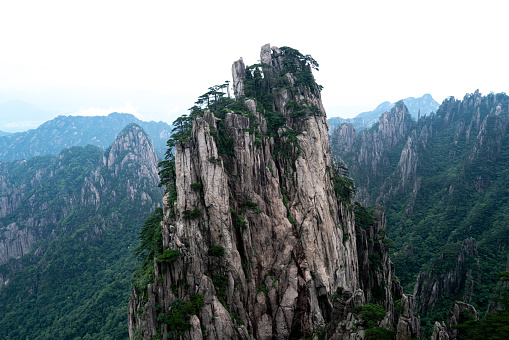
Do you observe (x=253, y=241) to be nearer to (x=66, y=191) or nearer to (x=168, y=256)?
(x=168, y=256)

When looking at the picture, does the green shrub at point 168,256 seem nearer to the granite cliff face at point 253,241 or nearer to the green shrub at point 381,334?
the granite cliff face at point 253,241

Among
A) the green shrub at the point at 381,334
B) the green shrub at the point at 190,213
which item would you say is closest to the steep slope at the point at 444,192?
the green shrub at the point at 381,334

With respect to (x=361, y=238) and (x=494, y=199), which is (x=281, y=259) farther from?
(x=494, y=199)

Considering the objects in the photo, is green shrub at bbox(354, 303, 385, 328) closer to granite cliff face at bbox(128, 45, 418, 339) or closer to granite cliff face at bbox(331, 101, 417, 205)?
granite cliff face at bbox(128, 45, 418, 339)

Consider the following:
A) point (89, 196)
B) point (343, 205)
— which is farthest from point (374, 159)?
point (89, 196)

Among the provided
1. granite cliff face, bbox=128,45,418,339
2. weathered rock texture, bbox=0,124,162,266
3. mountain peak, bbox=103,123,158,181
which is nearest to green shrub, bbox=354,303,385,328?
granite cliff face, bbox=128,45,418,339

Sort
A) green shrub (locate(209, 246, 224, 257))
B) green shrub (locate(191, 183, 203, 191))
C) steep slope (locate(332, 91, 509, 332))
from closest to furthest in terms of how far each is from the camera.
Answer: green shrub (locate(209, 246, 224, 257)) < green shrub (locate(191, 183, 203, 191)) < steep slope (locate(332, 91, 509, 332))
